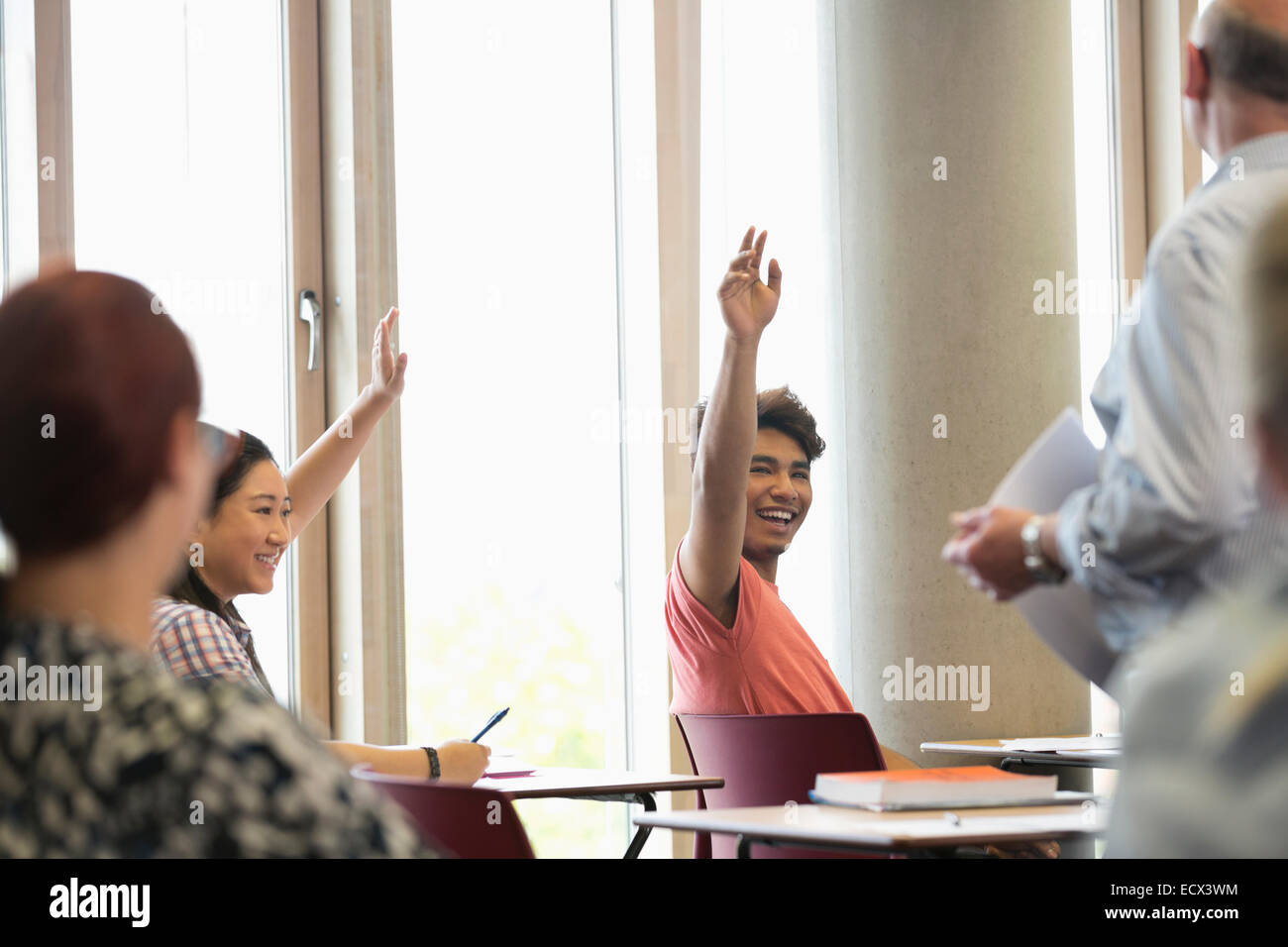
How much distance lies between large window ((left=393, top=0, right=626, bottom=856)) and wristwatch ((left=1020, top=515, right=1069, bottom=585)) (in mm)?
2511

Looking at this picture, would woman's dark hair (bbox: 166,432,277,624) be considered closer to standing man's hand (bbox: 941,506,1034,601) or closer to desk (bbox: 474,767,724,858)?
desk (bbox: 474,767,724,858)

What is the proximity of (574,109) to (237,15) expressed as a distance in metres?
1.10

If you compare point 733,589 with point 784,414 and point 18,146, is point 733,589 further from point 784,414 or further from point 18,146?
point 18,146

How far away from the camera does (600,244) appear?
460cm

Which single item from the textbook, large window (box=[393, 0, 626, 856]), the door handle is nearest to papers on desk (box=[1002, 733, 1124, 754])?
the textbook

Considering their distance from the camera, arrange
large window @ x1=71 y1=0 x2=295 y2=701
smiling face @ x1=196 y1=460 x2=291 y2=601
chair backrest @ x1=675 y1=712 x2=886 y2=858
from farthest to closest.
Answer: large window @ x1=71 y1=0 x2=295 y2=701
smiling face @ x1=196 y1=460 x2=291 y2=601
chair backrest @ x1=675 y1=712 x2=886 y2=858

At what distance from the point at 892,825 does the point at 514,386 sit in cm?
261

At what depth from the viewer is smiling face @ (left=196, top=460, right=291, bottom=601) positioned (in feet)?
9.32

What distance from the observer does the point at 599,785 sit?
9.41 feet

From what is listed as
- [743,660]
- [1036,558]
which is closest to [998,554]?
[1036,558]

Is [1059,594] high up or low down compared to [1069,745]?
up

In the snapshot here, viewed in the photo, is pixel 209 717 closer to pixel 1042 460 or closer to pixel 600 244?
pixel 1042 460
